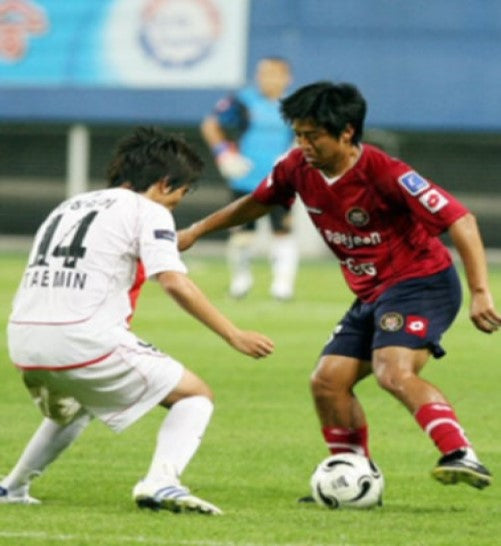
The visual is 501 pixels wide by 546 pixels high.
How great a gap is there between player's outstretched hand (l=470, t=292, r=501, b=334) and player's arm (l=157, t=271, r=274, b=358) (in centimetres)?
95

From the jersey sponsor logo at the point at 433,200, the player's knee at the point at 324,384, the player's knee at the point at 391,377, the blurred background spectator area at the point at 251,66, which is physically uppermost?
the blurred background spectator area at the point at 251,66

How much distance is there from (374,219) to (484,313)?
781mm

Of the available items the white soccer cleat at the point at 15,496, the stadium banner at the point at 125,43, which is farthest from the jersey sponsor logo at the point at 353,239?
the stadium banner at the point at 125,43

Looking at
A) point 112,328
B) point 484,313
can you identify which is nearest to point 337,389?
point 484,313

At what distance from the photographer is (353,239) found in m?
8.37

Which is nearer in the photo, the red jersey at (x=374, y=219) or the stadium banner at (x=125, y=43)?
the red jersey at (x=374, y=219)

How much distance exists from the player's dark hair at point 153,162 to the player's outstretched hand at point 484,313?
4.21ft

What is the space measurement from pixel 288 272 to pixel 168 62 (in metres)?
9.11

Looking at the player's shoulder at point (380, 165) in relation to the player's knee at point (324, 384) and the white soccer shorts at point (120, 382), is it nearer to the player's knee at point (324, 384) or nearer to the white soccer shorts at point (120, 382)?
the player's knee at point (324, 384)

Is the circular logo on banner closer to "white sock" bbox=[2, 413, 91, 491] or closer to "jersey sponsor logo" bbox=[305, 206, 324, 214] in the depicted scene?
"jersey sponsor logo" bbox=[305, 206, 324, 214]

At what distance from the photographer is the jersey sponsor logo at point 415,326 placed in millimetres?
8141

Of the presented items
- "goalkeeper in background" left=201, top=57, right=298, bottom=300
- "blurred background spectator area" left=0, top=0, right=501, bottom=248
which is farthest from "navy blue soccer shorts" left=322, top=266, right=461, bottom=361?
"blurred background spectator area" left=0, top=0, right=501, bottom=248

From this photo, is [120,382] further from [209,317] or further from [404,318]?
[404,318]

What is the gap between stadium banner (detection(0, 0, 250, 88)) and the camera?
28.3 meters
